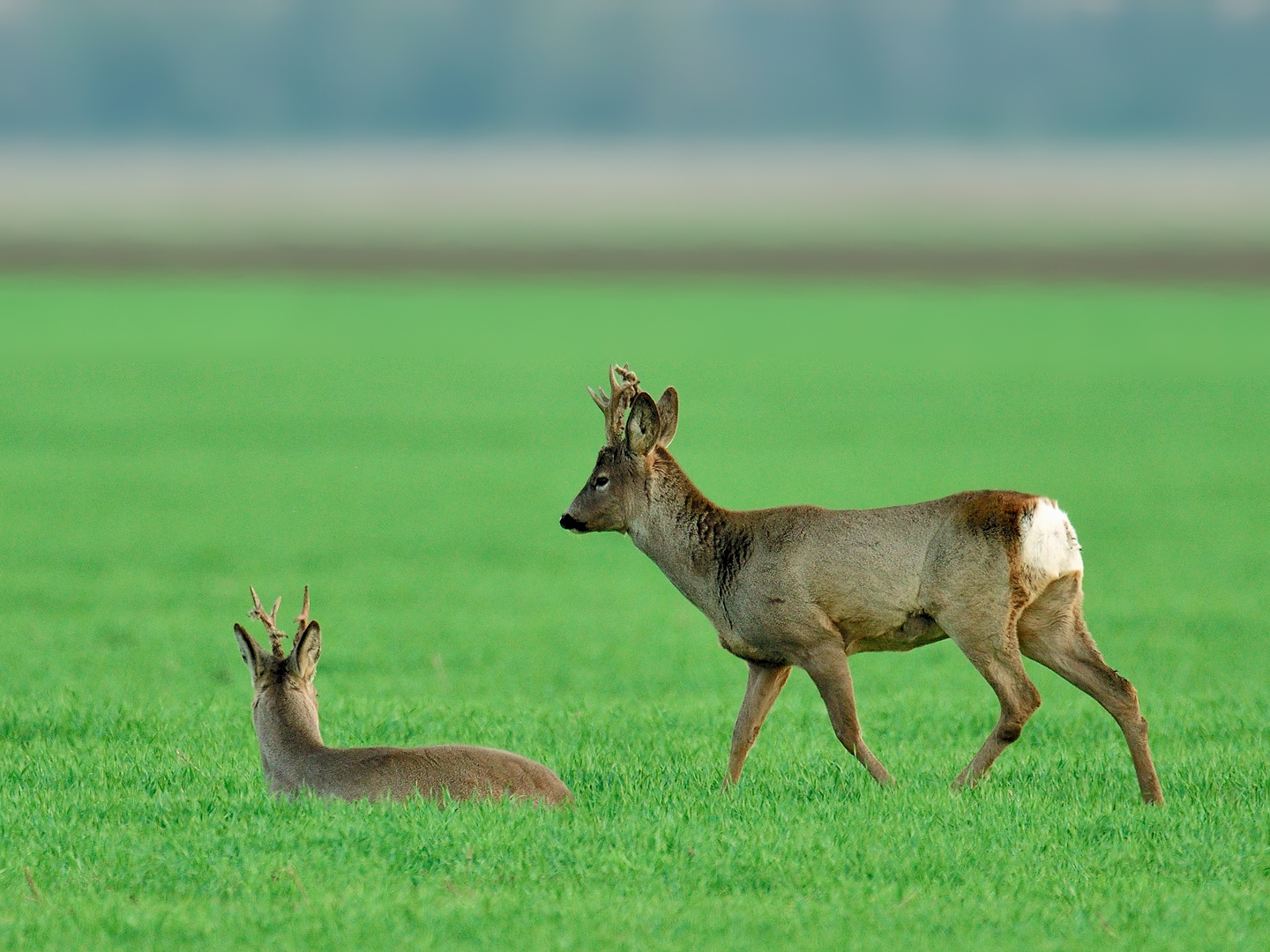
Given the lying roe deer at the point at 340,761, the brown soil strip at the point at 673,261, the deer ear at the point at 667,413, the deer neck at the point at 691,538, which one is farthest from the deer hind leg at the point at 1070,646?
the brown soil strip at the point at 673,261

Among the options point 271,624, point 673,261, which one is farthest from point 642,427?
point 673,261

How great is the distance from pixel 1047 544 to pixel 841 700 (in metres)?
1.24

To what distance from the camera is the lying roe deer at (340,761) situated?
8.62m

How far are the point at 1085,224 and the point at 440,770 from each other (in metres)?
162

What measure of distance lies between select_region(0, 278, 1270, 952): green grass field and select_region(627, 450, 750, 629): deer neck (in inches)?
36.0

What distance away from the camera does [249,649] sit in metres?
8.96

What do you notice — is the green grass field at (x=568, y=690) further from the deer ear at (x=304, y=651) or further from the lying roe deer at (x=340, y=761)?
the deer ear at (x=304, y=651)

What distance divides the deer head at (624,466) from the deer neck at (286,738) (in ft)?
6.62

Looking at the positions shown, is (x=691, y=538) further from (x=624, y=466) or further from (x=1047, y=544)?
(x=1047, y=544)

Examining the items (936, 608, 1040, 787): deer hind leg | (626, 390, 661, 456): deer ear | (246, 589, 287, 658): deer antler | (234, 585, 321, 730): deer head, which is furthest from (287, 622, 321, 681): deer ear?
(936, 608, 1040, 787): deer hind leg

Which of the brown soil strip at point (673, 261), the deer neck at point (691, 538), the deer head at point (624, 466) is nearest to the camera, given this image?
the deer neck at point (691, 538)

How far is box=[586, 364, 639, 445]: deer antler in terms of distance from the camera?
1027 cm

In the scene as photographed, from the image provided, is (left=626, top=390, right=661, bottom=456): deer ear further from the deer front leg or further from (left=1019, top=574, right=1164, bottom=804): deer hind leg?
(left=1019, top=574, right=1164, bottom=804): deer hind leg

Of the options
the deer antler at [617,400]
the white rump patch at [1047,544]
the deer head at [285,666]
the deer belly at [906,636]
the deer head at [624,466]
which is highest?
the deer antler at [617,400]
